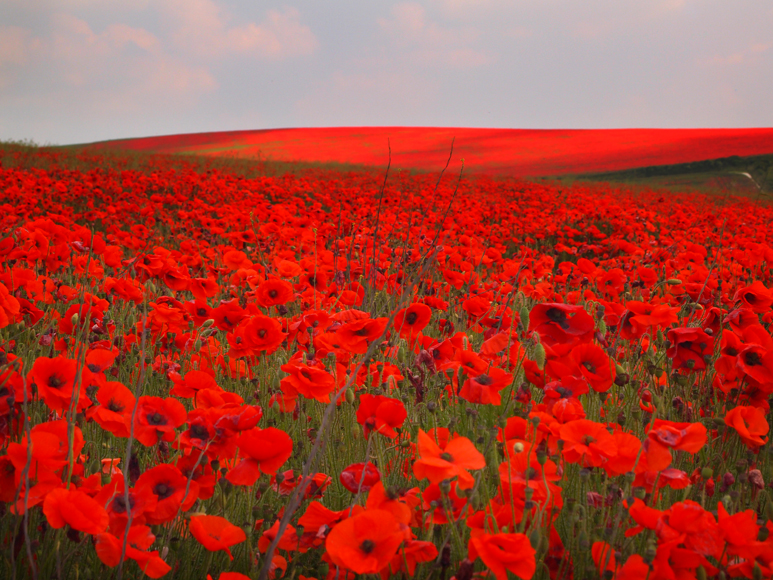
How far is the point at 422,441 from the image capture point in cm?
89

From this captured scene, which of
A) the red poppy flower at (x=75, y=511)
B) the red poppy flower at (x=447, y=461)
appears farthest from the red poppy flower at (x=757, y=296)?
the red poppy flower at (x=75, y=511)

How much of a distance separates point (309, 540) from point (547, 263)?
323cm

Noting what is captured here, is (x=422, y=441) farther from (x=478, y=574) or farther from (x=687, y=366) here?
(x=687, y=366)

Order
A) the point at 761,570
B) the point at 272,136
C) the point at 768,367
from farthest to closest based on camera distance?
the point at 272,136 → the point at 768,367 → the point at 761,570

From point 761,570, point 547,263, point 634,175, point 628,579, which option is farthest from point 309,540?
point 634,175

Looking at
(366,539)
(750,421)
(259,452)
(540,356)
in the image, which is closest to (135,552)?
(259,452)

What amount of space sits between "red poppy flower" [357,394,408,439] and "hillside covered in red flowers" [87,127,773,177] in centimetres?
2357

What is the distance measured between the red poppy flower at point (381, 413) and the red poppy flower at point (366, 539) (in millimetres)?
307

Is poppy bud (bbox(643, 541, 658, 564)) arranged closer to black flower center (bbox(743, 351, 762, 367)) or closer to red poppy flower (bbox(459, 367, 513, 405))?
red poppy flower (bbox(459, 367, 513, 405))

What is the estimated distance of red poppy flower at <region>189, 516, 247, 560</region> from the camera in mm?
864

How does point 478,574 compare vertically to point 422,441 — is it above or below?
below

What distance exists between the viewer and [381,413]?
1.12 metres

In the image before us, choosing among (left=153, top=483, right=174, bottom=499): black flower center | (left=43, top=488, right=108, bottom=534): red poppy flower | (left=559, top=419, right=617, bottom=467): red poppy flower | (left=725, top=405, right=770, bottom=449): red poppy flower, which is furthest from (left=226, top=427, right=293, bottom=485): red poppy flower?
(left=725, top=405, right=770, bottom=449): red poppy flower

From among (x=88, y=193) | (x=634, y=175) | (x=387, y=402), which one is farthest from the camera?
(x=634, y=175)
